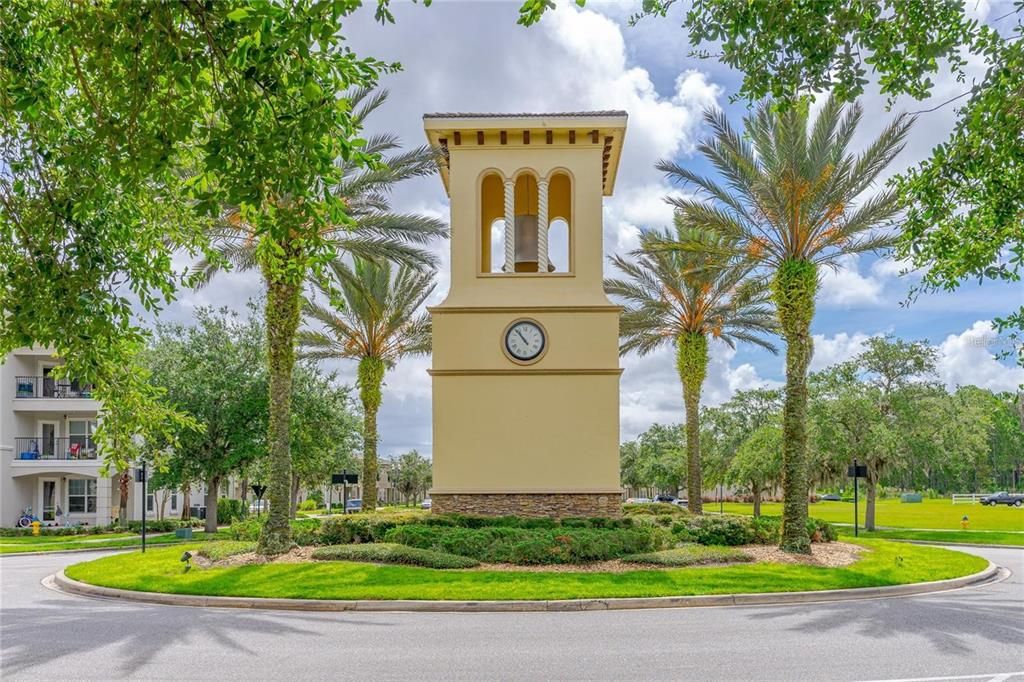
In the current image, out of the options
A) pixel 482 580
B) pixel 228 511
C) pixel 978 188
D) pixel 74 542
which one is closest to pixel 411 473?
pixel 228 511

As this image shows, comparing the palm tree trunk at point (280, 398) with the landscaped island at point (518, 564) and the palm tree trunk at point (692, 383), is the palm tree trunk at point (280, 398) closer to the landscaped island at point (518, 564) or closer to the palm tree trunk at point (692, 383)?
the landscaped island at point (518, 564)

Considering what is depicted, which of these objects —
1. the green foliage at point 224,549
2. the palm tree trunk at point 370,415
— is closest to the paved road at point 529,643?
the green foliage at point 224,549

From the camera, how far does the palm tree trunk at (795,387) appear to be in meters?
19.8

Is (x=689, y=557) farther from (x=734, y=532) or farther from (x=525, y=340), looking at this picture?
(x=525, y=340)

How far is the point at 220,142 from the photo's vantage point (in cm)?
474

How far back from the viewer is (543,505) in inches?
893

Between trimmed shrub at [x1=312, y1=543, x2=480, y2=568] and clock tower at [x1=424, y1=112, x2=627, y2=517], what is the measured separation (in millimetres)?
4543

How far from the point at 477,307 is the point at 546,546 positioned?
7641 millimetres

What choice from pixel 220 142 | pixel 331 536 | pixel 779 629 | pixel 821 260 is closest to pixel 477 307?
pixel 331 536

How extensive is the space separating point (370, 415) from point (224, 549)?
47.1 feet

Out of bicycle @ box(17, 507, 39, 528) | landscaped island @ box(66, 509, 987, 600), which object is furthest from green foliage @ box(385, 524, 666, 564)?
bicycle @ box(17, 507, 39, 528)

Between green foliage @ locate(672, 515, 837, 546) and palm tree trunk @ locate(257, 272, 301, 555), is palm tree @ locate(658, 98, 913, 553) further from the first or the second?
palm tree trunk @ locate(257, 272, 301, 555)

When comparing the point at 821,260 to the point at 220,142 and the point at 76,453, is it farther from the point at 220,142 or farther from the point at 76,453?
the point at 76,453

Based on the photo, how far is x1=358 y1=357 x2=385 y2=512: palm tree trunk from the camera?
33312 mm
